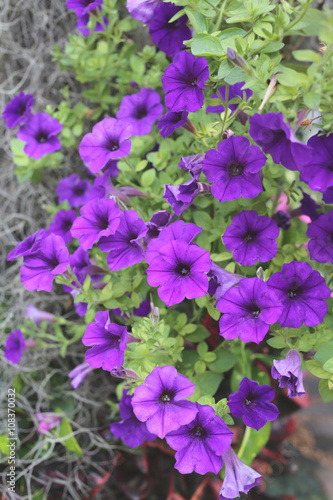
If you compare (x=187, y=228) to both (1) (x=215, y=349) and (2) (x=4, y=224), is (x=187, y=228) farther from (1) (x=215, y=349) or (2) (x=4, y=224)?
(2) (x=4, y=224)

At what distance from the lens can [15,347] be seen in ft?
3.79

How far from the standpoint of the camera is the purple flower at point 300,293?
745 mm

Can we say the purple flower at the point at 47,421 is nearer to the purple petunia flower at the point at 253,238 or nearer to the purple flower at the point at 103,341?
the purple flower at the point at 103,341

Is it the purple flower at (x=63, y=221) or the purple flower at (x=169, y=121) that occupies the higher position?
the purple flower at (x=169, y=121)

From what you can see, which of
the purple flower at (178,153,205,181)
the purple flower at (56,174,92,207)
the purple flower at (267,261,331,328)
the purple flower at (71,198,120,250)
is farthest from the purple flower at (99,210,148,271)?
the purple flower at (56,174,92,207)

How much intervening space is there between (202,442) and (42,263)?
1.43 ft

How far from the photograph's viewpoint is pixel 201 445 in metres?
0.73

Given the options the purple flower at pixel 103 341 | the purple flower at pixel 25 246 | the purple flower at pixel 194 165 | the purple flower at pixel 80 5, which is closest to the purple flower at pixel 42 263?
the purple flower at pixel 25 246

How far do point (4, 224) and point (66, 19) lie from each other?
66 cm

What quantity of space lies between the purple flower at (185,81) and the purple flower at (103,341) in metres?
0.39

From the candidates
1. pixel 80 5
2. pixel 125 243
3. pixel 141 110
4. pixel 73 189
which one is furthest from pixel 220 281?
pixel 80 5

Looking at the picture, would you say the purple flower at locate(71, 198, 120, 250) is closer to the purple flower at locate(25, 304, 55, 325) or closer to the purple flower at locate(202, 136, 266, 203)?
the purple flower at locate(202, 136, 266, 203)

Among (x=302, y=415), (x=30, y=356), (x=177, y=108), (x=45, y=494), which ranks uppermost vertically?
(x=177, y=108)

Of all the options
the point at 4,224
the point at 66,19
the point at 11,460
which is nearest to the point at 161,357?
the point at 11,460
